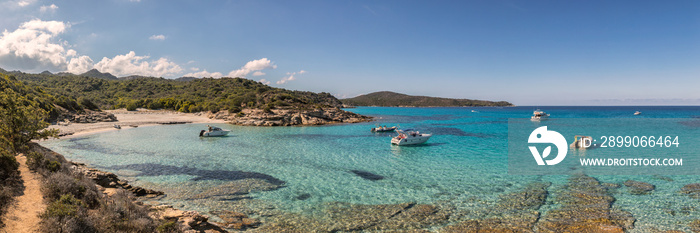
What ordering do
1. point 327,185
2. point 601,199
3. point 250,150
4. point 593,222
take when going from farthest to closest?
point 250,150 < point 327,185 < point 601,199 < point 593,222

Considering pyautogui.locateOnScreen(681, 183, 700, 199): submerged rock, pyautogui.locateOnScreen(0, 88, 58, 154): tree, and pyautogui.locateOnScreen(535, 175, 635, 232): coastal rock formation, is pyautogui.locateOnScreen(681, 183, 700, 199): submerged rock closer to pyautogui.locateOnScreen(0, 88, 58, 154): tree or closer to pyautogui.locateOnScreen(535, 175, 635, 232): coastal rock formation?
pyautogui.locateOnScreen(535, 175, 635, 232): coastal rock formation

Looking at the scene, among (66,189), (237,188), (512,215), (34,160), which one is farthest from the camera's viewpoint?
(237,188)

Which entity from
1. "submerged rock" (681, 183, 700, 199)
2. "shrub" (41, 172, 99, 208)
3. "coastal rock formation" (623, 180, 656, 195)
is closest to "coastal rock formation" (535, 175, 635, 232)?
"coastal rock formation" (623, 180, 656, 195)

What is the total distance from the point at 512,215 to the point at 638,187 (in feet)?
30.8

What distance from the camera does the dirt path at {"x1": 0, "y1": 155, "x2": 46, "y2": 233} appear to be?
6883mm

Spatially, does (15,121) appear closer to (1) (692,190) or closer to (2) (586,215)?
(2) (586,215)

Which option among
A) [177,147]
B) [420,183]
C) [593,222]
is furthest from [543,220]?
[177,147]

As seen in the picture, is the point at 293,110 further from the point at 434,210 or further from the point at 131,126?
the point at 434,210

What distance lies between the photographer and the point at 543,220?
11.2m

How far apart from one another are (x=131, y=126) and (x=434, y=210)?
180ft

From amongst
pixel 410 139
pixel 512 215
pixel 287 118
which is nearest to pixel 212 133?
pixel 287 118

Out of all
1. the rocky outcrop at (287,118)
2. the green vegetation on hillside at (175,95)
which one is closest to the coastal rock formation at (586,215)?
the rocky outcrop at (287,118)

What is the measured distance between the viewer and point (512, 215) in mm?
11766

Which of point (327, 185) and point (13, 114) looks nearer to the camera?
point (13, 114)
